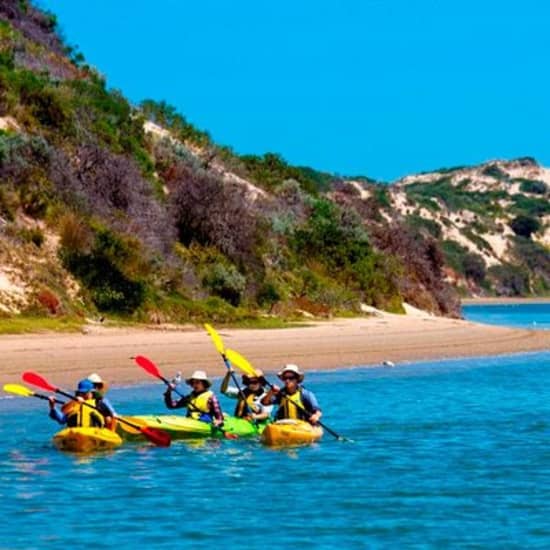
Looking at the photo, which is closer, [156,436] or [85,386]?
[85,386]

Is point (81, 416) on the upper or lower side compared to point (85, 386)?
lower

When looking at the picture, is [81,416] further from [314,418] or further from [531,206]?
[531,206]

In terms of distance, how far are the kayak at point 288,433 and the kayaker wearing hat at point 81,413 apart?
2.16 m

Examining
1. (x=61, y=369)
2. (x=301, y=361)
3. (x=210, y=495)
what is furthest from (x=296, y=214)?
(x=210, y=495)

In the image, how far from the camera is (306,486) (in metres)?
13.6

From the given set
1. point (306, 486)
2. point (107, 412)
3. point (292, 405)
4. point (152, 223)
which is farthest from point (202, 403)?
point (152, 223)

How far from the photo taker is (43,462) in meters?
14.8

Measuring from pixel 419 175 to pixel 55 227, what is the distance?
123m

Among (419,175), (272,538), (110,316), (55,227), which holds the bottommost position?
(272,538)

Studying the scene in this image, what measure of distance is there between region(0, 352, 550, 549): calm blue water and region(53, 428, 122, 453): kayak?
17cm

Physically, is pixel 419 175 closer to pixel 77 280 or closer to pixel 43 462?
pixel 77 280

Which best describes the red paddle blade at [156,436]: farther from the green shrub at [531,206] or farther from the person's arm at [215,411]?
the green shrub at [531,206]

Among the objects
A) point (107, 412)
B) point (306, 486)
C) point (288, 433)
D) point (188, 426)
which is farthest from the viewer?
point (188, 426)

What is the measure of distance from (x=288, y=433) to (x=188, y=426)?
1.28 metres
